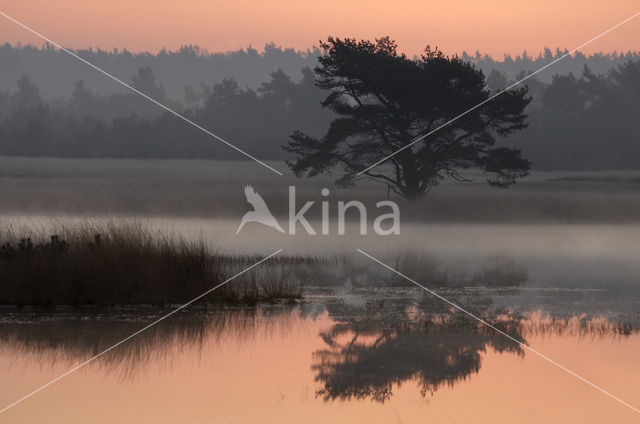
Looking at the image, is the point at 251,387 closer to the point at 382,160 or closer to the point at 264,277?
the point at 264,277

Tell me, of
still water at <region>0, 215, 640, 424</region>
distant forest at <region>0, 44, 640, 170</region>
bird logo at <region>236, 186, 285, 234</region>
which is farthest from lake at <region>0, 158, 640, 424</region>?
distant forest at <region>0, 44, 640, 170</region>

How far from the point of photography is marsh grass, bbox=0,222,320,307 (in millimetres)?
17750

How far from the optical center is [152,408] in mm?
10859

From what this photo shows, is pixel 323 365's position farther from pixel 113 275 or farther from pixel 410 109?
pixel 410 109

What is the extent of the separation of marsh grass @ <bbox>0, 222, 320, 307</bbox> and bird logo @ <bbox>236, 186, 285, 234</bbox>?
20.2 meters

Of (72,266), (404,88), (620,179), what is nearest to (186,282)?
(72,266)

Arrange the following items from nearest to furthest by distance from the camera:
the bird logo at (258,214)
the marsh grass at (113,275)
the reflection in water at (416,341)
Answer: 1. the reflection in water at (416,341)
2. the marsh grass at (113,275)
3. the bird logo at (258,214)

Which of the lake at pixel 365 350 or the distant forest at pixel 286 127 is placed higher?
the distant forest at pixel 286 127

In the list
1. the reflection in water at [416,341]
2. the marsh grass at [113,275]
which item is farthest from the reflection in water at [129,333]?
the reflection in water at [416,341]

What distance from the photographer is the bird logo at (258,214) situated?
45903 mm

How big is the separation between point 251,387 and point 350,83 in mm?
37041

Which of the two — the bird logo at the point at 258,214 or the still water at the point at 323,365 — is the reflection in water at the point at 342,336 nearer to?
the still water at the point at 323,365

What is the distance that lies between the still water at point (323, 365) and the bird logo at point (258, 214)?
23032 mm

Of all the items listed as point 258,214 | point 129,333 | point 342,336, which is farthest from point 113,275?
point 258,214
